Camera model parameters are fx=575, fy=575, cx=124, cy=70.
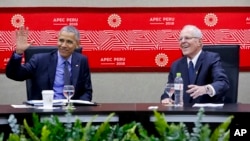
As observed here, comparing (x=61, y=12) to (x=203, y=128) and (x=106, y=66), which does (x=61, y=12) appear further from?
(x=203, y=128)

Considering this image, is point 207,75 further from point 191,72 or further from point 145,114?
point 145,114

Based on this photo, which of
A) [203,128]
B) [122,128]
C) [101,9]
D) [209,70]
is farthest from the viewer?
[101,9]

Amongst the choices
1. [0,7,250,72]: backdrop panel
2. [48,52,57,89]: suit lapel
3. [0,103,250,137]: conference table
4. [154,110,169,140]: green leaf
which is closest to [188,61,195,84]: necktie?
[0,103,250,137]: conference table

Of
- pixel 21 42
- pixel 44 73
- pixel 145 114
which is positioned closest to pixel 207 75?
pixel 145 114

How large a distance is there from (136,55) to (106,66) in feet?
1.04

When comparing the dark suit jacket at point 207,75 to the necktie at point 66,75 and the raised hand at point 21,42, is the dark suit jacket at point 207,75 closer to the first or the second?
the necktie at point 66,75

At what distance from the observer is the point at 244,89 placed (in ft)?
19.0

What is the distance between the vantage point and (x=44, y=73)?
448cm

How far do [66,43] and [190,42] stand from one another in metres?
0.98

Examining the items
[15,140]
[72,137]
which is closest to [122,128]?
[72,137]

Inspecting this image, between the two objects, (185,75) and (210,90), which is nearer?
(210,90)

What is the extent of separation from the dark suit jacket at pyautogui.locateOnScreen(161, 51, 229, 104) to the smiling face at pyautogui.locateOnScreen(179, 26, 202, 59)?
54 mm

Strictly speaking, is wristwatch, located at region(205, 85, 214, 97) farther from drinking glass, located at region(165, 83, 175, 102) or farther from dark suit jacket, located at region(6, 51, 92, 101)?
dark suit jacket, located at region(6, 51, 92, 101)

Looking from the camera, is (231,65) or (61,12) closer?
(231,65)
